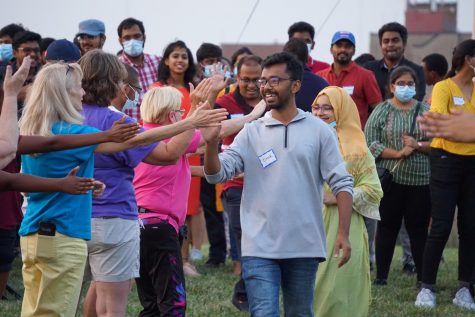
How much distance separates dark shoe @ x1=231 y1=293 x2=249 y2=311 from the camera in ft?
30.1

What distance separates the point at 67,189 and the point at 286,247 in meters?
1.54

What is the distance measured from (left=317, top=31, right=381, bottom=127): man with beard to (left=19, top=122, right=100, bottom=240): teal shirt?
212 inches

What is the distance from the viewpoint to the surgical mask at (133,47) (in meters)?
11.6

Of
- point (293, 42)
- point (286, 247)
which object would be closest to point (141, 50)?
point (293, 42)

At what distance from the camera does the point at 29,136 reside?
5.88m

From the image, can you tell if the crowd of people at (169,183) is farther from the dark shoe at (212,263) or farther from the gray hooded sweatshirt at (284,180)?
the dark shoe at (212,263)

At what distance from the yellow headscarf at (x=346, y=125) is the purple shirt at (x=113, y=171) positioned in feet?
Answer: 6.48

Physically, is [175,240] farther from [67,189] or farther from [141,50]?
[141,50]

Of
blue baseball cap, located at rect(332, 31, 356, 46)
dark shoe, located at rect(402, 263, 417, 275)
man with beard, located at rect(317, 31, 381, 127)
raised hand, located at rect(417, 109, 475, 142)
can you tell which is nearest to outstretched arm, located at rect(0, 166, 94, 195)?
raised hand, located at rect(417, 109, 475, 142)

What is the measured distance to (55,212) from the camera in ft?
19.7

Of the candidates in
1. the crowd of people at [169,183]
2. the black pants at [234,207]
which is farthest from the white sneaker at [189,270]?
the crowd of people at [169,183]

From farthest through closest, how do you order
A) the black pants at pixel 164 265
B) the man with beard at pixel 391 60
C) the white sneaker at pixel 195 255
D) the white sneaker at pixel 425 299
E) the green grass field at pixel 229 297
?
1. the white sneaker at pixel 195 255
2. the man with beard at pixel 391 60
3. the white sneaker at pixel 425 299
4. the green grass field at pixel 229 297
5. the black pants at pixel 164 265

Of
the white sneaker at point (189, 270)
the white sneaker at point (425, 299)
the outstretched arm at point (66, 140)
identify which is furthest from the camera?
the white sneaker at point (189, 270)

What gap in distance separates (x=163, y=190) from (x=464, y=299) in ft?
11.7
